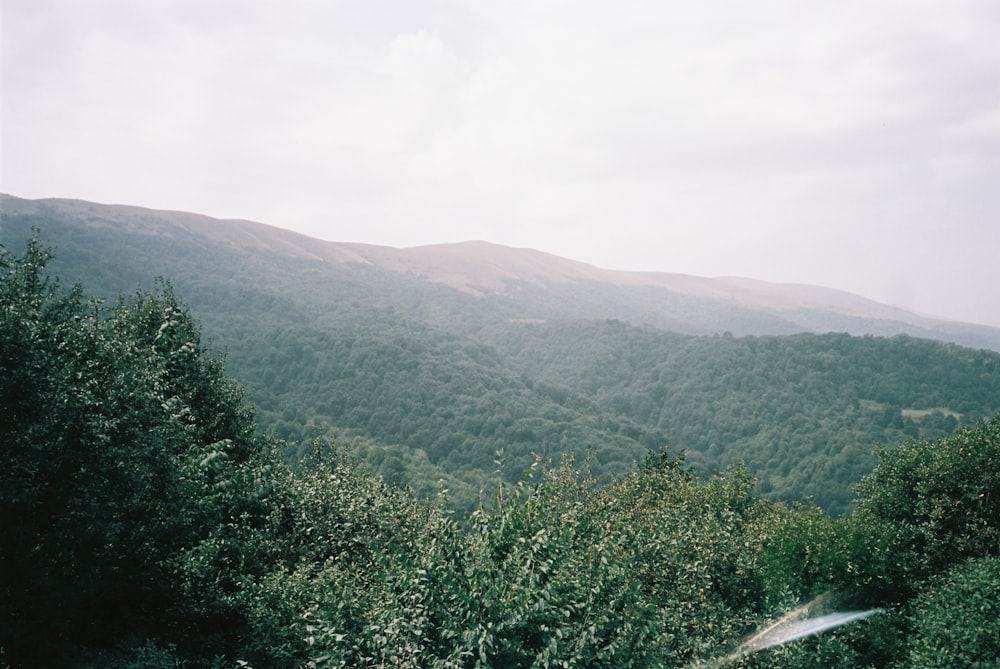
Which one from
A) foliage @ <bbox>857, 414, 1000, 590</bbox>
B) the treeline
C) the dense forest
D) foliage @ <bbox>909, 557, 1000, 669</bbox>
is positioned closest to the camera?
the dense forest

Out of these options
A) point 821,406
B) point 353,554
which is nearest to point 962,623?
point 353,554

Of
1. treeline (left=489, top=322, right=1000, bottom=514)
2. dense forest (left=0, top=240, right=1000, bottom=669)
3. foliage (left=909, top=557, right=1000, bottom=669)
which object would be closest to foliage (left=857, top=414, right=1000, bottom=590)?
dense forest (left=0, top=240, right=1000, bottom=669)

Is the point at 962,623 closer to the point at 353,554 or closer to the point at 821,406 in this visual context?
the point at 353,554

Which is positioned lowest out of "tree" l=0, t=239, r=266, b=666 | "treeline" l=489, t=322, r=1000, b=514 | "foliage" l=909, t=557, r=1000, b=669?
"treeline" l=489, t=322, r=1000, b=514

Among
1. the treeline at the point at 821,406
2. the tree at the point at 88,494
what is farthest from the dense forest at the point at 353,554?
the treeline at the point at 821,406

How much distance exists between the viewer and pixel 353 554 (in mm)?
19141

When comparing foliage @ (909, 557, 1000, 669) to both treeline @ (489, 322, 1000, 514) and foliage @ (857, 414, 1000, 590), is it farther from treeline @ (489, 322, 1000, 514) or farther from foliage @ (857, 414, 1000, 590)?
treeline @ (489, 322, 1000, 514)

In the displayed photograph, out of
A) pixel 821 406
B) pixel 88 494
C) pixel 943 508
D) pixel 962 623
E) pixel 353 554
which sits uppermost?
pixel 88 494

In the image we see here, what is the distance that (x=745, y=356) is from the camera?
195375mm

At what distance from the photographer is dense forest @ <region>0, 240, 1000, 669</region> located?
376 inches

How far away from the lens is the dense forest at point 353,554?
376 inches

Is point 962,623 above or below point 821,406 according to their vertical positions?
above

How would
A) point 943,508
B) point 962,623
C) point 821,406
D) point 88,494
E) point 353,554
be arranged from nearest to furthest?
point 88,494 → point 962,623 → point 353,554 → point 943,508 → point 821,406

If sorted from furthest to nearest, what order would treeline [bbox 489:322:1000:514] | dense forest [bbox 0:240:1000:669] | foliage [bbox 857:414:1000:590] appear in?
treeline [bbox 489:322:1000:514]
foliage [bbox 857:414:1000:590]
dense forest [bbox 0:240:1000:669]
